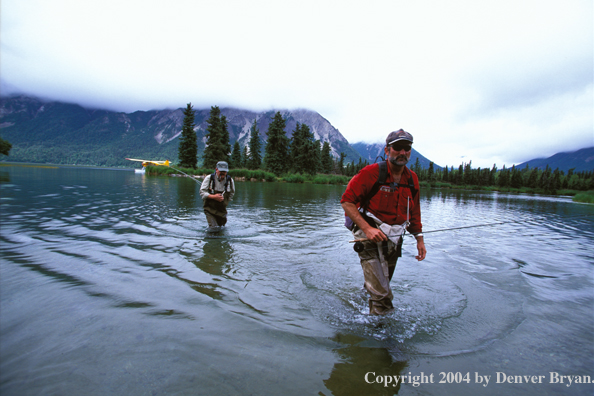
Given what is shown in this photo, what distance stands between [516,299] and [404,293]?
238cm

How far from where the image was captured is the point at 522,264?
851 centimetres

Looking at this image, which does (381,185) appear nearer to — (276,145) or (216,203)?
(216,203)

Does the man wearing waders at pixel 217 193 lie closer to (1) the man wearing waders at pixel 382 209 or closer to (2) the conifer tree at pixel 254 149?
(1) the man wearing waders at pixel 382 209

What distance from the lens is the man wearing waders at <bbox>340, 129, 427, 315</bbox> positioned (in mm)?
4176

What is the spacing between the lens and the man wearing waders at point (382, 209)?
418 cm

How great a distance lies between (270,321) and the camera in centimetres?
443

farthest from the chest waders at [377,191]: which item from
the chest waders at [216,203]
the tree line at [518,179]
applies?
the tree line at [518,179]

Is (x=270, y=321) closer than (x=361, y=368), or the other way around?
(x=361, y=368)

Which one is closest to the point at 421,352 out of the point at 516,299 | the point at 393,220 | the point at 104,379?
the point at 393,220

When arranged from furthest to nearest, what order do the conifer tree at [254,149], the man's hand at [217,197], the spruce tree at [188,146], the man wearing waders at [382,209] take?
the conifer tree at [254,149] < the spruce tree at [188,146] < the man's hand at [217,197] < the man wearing waders at [382,209]

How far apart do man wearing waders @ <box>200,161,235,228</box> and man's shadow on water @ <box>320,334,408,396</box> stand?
7.42m

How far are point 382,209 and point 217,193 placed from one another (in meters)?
7.42

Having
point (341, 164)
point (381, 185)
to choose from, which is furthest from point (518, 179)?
point (381, 185)

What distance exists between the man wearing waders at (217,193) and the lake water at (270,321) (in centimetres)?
183
